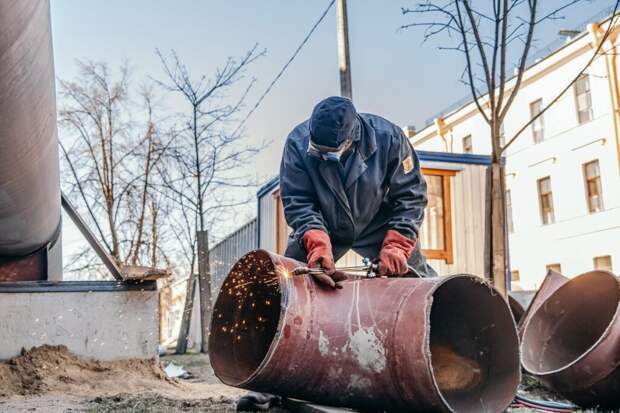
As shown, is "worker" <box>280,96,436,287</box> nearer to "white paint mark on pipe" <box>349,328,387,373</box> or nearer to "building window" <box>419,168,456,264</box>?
"white paint mark on pipe" <box>349,328,387,373</box>

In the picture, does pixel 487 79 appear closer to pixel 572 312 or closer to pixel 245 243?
pixel 572 312

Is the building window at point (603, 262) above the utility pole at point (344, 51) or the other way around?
the other way around

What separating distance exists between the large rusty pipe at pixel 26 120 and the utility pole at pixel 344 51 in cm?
412

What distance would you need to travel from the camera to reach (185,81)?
9805 mm

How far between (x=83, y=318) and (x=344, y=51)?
4591mm

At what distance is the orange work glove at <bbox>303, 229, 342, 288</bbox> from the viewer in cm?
265

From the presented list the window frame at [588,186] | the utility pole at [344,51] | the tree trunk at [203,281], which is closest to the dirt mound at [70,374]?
the tree trunk at [203,281]

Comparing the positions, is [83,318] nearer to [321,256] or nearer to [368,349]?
[321,256]

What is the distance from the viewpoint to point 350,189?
10.5 feet

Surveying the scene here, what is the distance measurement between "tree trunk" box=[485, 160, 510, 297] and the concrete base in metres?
2.85

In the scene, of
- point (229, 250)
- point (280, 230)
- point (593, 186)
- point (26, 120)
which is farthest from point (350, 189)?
point (593, 186)

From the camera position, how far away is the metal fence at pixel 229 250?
34.6 feet

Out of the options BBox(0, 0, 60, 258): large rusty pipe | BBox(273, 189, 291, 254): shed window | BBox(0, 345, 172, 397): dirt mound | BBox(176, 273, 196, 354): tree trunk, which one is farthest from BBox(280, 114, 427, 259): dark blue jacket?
BBox(176, 273, 196, 354): tree trunk

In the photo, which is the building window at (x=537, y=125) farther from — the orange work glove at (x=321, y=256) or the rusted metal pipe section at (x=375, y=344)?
the orange work glove at (x=321, y=256)
